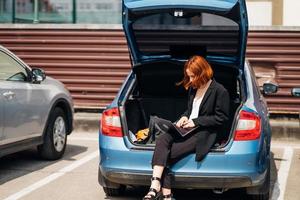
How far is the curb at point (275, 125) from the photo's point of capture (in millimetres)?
9633

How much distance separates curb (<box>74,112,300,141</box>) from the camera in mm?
9633

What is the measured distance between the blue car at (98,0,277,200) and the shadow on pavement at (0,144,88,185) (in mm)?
1678

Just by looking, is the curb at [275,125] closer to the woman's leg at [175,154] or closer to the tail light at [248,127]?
the tail light at [248,127]

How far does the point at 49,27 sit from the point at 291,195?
6.57m

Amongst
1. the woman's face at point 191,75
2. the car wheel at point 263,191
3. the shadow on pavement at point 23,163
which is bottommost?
the shadow on pavement at point 23,163

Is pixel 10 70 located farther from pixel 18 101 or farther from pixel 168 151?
pixel 168 151

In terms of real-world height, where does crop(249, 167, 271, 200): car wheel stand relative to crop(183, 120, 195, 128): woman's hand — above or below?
below

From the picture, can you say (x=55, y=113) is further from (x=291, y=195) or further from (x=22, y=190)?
(x=291, y=195)

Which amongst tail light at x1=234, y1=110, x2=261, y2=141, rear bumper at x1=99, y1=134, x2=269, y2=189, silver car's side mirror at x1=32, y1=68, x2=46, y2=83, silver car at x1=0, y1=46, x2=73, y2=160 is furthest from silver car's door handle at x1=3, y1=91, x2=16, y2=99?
tail light at x1=234, y1=110, x2=261, y2=141

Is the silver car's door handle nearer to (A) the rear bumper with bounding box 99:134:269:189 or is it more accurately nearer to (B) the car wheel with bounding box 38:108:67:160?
(B) the car wheel with bounding box 38:108:67:160

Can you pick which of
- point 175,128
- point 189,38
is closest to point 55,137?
point 189,38

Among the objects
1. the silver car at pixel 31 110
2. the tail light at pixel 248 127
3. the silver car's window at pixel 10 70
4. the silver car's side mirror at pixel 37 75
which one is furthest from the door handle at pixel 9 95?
the tail light at pixel 248 127

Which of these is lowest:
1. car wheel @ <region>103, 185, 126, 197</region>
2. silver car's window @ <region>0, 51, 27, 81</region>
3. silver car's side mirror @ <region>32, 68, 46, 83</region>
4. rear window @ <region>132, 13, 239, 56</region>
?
car wheel @ <region>103, 185, 126, 197</region>

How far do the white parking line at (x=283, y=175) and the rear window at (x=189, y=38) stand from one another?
1561 millimetres
